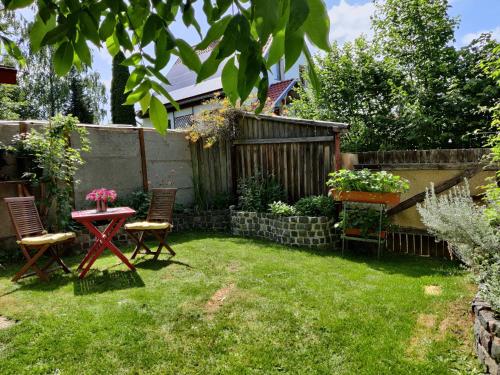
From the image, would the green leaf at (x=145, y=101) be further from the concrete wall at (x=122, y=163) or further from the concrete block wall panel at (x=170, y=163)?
the concrete block wall panel at (x=170, y=163)

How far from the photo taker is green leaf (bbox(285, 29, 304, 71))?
66 centimetres

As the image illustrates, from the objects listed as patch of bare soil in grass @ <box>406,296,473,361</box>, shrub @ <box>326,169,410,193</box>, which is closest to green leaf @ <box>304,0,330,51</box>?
patch of bare soil in grass @ <box>406,296,473,361</box>

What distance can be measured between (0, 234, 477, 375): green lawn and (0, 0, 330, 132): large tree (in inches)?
89.0

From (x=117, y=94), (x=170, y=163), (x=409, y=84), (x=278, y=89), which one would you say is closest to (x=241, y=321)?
(x=170, y=163)

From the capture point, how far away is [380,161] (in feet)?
20.1

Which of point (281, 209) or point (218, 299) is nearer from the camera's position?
point (218, 299)

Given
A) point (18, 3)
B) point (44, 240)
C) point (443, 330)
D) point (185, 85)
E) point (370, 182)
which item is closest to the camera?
point (18, 3)

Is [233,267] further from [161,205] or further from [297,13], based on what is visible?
[297,13]

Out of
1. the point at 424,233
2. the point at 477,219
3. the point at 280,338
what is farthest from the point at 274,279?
the point at 424,233

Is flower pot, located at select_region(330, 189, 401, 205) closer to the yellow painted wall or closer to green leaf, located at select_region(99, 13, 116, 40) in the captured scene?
the yellow painted wall

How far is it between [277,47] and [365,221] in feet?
16.6

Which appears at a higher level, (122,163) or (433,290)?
(122,163)

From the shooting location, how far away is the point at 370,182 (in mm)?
5219

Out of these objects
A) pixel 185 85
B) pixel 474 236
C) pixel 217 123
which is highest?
pixel 185 85
